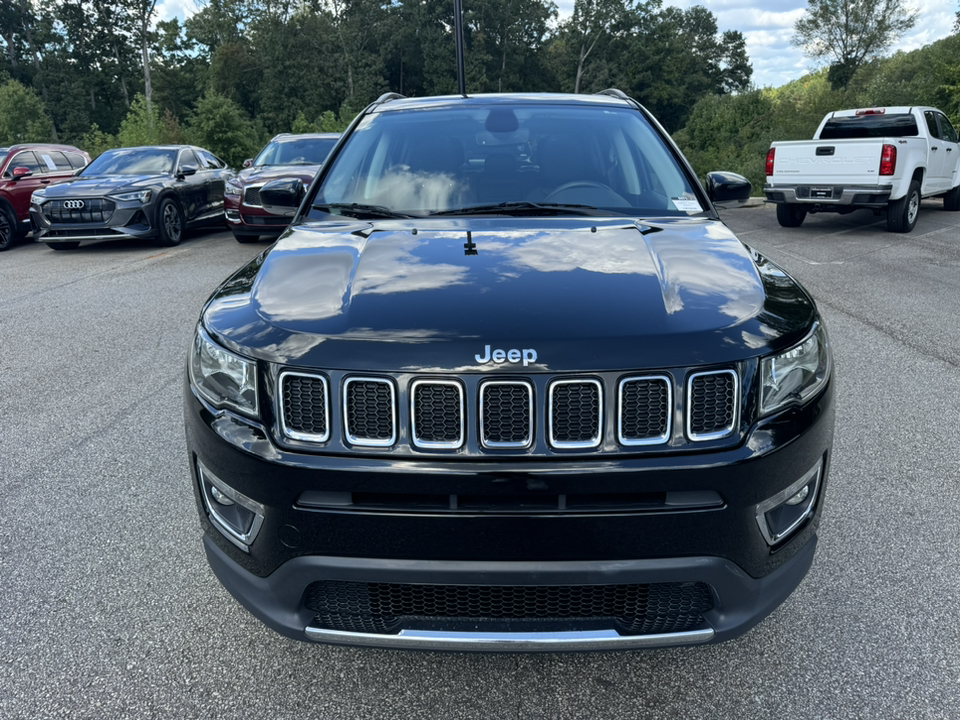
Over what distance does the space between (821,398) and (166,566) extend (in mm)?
2322

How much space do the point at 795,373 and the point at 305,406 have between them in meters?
1.25

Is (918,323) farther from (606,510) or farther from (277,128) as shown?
(277,128)

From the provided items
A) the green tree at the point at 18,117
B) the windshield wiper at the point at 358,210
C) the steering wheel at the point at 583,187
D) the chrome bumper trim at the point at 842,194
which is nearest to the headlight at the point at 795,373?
the steering wheel at the point at 583,187

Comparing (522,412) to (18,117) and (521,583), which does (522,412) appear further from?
(18,117)

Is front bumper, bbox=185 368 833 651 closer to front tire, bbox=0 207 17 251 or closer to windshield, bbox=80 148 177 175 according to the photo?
windshield, bbox=80 148 177 175

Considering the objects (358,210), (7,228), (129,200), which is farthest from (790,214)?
(7,228)

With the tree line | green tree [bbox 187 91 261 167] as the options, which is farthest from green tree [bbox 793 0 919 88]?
green tree [bbox 187 91 261 167]

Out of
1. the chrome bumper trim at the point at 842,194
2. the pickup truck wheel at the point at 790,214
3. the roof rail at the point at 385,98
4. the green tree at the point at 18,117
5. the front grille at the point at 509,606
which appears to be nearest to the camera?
the front grille at the point at 509,606

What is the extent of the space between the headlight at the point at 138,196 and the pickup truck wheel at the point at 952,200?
1412 cm

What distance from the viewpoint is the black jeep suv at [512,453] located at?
6.06ft

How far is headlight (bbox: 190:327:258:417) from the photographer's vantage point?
79.4 inches

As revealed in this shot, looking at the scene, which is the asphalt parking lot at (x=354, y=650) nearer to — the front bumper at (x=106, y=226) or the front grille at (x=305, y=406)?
the front grille at (x=305, y=406)

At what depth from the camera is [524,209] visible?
9.87ft

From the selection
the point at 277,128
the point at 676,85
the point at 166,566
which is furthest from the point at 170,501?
the point at 676,85
